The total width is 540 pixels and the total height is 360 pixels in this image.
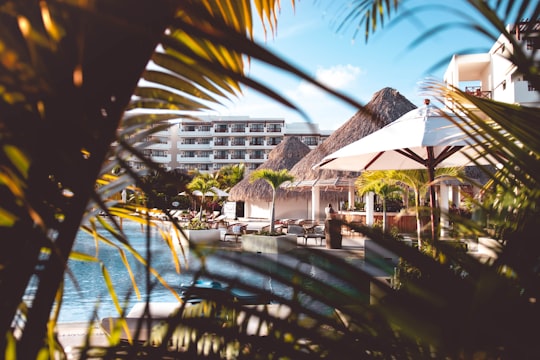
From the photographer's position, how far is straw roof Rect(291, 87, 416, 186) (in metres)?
19.9

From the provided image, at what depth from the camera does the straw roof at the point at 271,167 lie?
27547mm

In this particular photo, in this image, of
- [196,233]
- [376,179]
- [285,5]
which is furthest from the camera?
[196,233]

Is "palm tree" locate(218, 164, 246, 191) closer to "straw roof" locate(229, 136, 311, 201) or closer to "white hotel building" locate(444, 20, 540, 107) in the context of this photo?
"straw roof" locate(229, 136, 311, 201)

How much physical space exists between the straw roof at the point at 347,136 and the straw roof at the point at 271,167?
194 inches

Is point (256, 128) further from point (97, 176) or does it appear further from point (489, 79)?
point (97, 176)

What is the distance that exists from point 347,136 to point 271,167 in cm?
1104

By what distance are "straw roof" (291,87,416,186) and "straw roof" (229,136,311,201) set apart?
4.93 metres

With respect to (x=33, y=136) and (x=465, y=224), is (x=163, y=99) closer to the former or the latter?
(x=33, y=136)

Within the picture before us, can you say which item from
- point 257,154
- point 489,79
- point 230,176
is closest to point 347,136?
point 489,79

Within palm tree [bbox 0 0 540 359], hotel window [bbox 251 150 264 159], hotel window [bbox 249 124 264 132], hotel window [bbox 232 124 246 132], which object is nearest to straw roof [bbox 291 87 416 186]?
palm tree [bbox 0 0 540 359]

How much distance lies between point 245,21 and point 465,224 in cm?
60

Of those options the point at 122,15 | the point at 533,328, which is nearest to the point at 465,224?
the point at 533,328

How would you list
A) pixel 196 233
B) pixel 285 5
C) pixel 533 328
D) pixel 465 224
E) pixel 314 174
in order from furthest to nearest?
pixel 314 174, pixel 196 233, pixel 285 5, pixel 465 224, pixel 533 328

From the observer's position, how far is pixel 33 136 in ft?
1.79
